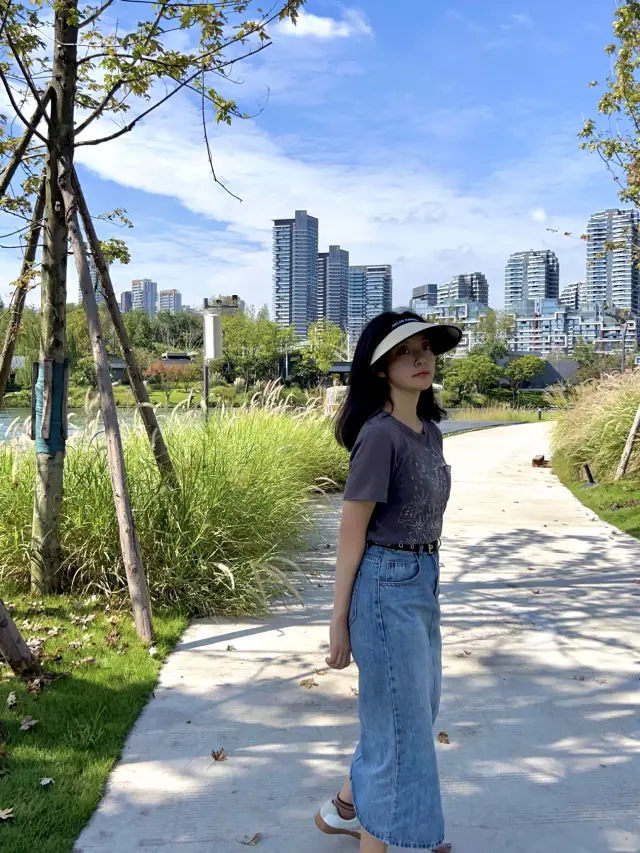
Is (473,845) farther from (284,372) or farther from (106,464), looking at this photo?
(284,372)

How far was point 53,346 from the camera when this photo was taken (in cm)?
445

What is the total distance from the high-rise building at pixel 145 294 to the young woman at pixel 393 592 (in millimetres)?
130779

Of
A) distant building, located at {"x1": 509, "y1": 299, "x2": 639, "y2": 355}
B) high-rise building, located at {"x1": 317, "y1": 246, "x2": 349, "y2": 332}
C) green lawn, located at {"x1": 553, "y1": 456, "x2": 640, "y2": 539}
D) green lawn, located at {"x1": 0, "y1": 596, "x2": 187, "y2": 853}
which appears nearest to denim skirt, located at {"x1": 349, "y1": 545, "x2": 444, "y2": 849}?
green lawn, located at {"x1": 0, "y1": 596, "x2": 187, "y2": 853}

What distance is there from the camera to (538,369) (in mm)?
46656

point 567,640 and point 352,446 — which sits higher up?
point 352,446

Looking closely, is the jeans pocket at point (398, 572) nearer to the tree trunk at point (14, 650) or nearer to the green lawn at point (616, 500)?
the tree trunk at point (14, 650)

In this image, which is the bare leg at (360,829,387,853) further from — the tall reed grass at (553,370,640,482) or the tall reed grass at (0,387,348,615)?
the tall reed grass at (553,370,640,482)

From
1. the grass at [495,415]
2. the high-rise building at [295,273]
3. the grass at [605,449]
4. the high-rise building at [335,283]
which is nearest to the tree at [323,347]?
the grass at [495,415]

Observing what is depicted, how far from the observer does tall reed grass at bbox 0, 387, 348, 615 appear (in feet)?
14.9

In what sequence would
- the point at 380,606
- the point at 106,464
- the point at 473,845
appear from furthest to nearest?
the point at 106,464
the point at 473,845
the point at 380,606

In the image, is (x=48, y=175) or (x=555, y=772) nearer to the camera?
(x=555, y=772)

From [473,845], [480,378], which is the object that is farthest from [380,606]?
[480,378]

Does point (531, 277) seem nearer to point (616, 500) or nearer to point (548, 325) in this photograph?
point (548, 325)

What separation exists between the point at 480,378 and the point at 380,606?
41742mm
